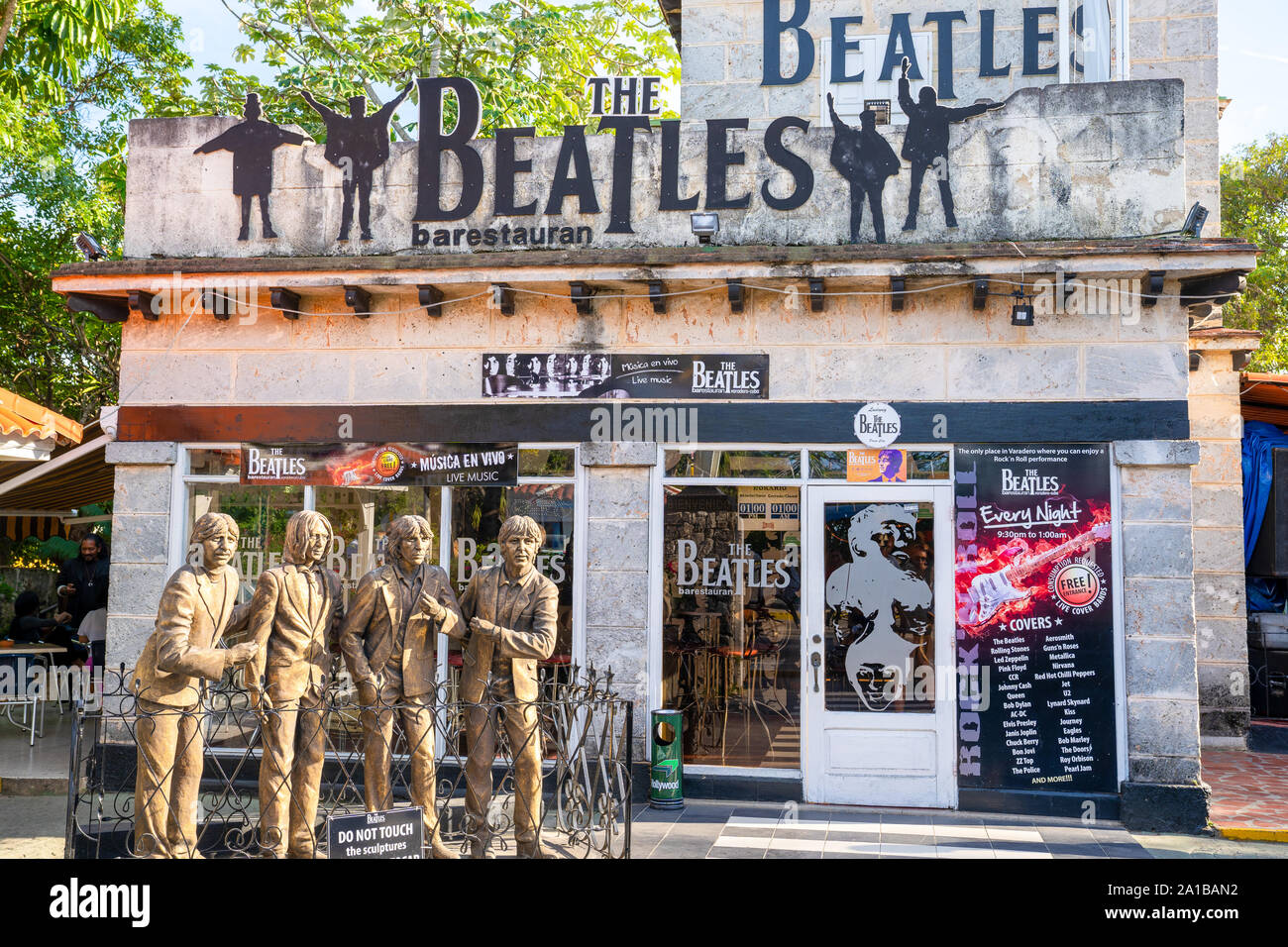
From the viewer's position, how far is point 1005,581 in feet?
26.3

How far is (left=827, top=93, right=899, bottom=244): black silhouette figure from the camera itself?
8359 mm

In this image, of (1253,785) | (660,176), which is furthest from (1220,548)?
(660,176)

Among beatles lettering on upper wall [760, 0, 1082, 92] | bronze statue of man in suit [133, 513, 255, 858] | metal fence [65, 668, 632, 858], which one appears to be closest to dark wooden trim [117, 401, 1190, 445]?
metal fence [65, 668, 632, 858]

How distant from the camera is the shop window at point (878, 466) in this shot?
8.25 m

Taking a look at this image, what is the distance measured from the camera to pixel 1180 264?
25.0 ft

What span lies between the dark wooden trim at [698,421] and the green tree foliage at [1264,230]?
14.9 metres

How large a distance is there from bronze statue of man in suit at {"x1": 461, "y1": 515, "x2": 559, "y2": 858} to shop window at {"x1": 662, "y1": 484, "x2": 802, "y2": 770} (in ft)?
7.78

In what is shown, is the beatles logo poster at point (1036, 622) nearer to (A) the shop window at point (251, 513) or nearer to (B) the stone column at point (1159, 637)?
(B) the stone column at point (1159, 637)

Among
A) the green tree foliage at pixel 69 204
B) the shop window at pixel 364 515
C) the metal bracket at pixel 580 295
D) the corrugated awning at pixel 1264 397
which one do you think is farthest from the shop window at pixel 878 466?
the green tree foliage at pixel 69 204

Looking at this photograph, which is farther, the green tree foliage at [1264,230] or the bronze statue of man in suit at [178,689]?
the green tree foliage at [1264,230]

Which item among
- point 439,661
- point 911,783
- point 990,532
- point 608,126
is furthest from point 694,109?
point 911,783

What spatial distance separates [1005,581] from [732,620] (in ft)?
7.05
